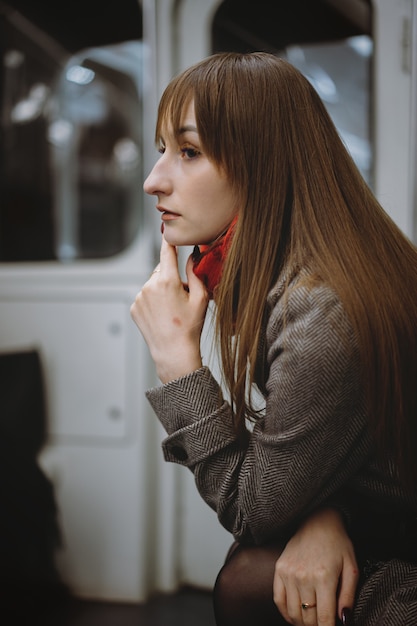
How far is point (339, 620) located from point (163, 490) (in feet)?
3.90

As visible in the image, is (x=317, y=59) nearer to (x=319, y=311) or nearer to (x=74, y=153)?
(x=319, y=311)

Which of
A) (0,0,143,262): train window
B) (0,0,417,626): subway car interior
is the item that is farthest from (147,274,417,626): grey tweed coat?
(0,0,143,262): train window

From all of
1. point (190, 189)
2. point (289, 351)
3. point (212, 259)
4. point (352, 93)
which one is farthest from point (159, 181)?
point (352, 93)

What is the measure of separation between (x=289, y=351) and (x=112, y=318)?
4.24ft

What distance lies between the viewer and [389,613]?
92cm

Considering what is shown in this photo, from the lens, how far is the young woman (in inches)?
36.0

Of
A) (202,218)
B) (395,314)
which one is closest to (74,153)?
(202,218)

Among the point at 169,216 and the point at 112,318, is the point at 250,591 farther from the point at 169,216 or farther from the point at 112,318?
the point at 112,318

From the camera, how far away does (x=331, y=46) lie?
1721 mm

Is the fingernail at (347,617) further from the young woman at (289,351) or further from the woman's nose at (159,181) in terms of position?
the woman's nose at (159,181)

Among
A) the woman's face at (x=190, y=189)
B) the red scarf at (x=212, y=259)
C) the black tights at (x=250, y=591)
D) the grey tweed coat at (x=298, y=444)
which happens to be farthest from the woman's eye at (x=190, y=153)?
the black tights at (x=250, y=591)

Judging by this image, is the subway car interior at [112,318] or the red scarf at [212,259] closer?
the red scarf at [212,259]

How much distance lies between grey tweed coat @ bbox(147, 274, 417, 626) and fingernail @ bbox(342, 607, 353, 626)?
1 cm

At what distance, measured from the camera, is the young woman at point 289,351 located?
91 cm
